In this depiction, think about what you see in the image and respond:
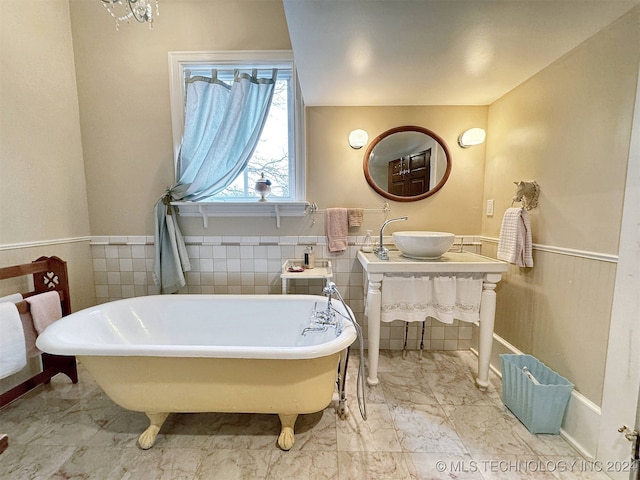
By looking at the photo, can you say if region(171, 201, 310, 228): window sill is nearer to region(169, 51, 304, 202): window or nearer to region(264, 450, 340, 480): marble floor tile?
region(169, 51, 304, 202): window

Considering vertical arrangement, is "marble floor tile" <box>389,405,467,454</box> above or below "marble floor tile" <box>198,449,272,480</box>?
below

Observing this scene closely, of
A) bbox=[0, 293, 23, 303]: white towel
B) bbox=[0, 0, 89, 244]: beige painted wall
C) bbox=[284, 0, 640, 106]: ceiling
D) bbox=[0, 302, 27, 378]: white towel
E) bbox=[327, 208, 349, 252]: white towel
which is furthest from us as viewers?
bbox=[327, 208, 349, 252]: white towel

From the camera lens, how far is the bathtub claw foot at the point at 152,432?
1.27 metres

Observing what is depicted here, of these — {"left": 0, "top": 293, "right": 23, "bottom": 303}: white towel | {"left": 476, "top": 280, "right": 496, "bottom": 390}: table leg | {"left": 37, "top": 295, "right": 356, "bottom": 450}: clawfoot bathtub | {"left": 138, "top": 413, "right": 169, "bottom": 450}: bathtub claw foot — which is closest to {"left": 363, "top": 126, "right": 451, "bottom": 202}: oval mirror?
{"left": 476, "top": 280, "right": 496, "bottom": 390}: table leg

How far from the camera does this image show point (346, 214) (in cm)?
206

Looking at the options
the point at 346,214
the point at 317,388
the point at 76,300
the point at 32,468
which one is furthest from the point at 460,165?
the point at 76,300

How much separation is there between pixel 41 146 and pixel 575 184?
3.25 m

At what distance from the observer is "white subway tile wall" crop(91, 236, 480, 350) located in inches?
84.4

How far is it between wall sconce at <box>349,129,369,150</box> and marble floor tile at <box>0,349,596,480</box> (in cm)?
177

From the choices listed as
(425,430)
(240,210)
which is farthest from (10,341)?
(425,430)

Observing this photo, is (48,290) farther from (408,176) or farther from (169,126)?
(408,176)

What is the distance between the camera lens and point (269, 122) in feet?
6.97

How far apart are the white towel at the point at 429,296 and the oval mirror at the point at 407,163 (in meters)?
0.74

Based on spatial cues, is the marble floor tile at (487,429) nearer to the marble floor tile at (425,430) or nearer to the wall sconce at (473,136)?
the marble floor tile at (425,430)
